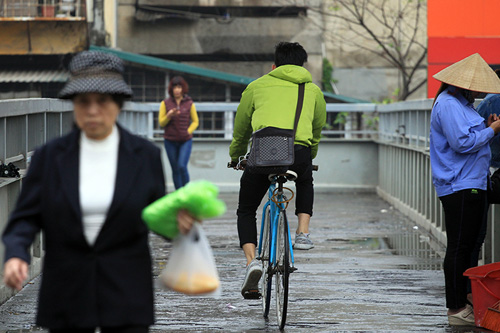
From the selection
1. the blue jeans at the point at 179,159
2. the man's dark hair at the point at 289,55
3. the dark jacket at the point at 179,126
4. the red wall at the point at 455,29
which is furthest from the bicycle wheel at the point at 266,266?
the dark jacket at the point at 179,126

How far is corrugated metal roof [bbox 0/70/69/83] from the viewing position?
25.6 meters

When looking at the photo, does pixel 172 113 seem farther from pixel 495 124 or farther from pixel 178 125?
pixel 495 124

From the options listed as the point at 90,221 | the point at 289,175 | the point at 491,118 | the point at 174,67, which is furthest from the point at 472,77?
the point at 174,67

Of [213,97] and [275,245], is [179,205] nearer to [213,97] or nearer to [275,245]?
[275,245]

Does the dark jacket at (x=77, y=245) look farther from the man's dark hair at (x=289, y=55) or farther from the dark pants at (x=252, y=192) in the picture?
the man's dark hair at (x=289, y=55)

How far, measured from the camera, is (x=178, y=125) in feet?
52.4

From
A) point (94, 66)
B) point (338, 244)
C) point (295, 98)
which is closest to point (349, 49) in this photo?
point (338, 244)

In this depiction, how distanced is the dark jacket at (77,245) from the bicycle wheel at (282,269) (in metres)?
2.96

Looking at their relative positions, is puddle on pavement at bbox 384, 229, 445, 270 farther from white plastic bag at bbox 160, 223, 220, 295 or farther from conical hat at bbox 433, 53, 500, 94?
white plastic bag at bbox 160, 223, 220, 295

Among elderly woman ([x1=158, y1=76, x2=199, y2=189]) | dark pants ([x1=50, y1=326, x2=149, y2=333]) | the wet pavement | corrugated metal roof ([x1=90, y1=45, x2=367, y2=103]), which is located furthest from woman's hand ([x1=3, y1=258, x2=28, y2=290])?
corrugated metal roof ([x1=90, y1=45, x2=367, y2=103])

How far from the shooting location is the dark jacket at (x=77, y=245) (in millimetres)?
3898

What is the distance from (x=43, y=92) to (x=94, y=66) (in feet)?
75.6

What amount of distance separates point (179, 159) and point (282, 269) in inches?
360

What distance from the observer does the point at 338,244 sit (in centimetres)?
1184
